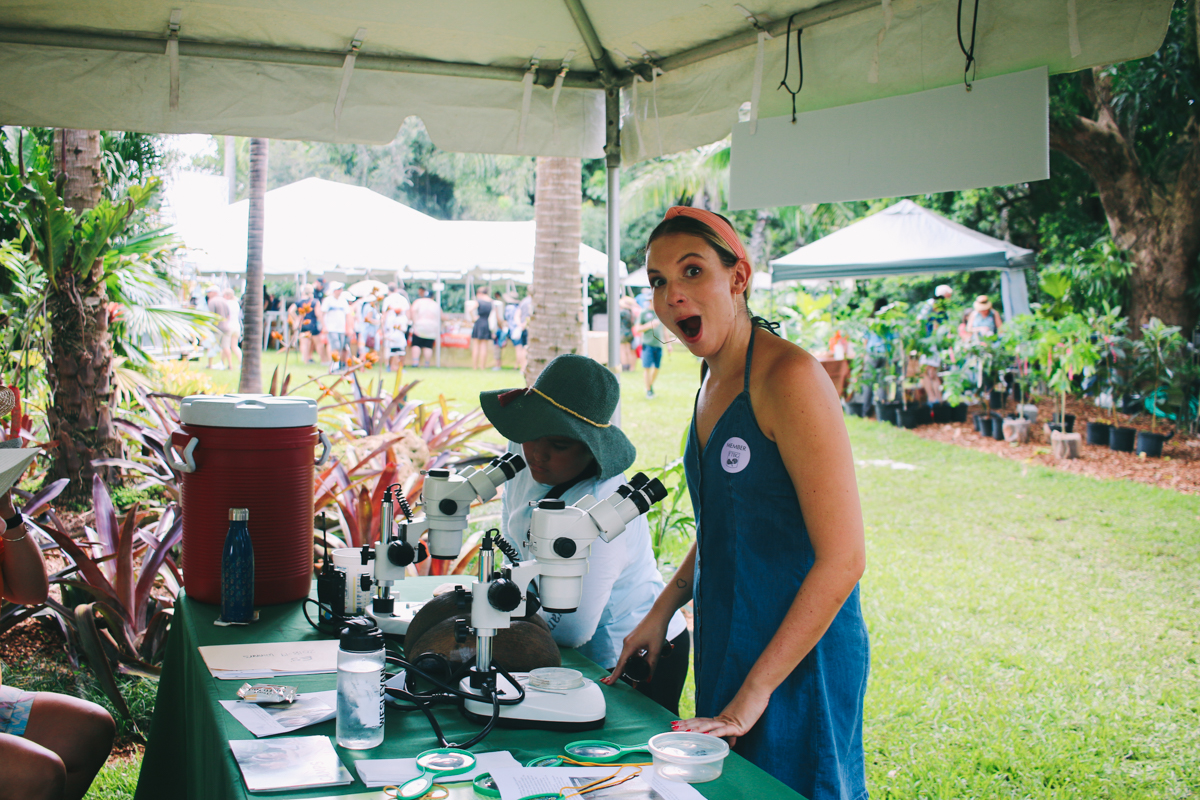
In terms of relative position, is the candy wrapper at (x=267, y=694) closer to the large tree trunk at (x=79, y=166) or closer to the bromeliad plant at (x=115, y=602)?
the bromeliad plant at (x=115, y=602)

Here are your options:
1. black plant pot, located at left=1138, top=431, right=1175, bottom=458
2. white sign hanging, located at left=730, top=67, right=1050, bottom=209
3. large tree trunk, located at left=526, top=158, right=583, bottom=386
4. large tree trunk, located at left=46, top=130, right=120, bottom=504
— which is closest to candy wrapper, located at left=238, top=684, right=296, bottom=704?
white sign hanging, located at left=730, top=67, right=1050, bottom=209

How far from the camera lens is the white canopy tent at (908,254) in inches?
502

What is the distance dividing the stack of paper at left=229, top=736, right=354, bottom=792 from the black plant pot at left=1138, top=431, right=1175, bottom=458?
10522 mm

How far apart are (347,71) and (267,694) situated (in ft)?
8.37

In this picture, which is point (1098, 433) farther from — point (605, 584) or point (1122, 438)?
point (605, 584)

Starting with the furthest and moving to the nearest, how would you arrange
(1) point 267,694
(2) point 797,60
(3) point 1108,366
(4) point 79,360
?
(3) point 1108,366 → (4) point 79,360 → (2) point 797,60 → (1) point 267,694

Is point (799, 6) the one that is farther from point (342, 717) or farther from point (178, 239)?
point (178, 239)

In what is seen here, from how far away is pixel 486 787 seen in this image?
1.39m

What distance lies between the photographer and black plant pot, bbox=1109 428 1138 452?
32.9ft

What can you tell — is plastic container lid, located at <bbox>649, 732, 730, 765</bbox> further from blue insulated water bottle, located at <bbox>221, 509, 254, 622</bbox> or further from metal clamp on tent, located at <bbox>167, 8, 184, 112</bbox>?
metal clamp on tent, located at <bbox>167, 8, 184, 112</bbox>

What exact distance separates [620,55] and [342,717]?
2880 millimetres

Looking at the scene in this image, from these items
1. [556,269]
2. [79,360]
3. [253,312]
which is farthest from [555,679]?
[253,312]

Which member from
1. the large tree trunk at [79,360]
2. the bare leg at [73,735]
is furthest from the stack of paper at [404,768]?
the large tree trunk at [79,360]

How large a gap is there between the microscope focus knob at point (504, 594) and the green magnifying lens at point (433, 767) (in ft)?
0.87
